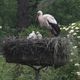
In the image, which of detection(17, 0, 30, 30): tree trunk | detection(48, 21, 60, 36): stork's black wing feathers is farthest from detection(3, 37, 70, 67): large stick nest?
detection(17, 0, 30, 30): tree trunk

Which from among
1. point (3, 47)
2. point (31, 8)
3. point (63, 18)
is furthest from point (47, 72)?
point (31, 8)

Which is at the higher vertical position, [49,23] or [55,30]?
[49,23]

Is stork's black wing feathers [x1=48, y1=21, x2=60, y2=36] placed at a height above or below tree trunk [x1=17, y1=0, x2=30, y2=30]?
→ below

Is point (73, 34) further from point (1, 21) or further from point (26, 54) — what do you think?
point (1, 21)

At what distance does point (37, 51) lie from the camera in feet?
22.1

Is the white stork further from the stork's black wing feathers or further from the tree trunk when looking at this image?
the tree trunk

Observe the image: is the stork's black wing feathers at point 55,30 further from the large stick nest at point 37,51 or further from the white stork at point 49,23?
the large stick nest at point 37,51

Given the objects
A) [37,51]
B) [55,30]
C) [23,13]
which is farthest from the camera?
[23,13]

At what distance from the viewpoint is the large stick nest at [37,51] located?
673 centimetres

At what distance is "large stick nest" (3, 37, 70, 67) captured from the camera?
673 cm

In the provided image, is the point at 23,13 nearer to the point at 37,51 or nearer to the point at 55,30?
the point at 55,30

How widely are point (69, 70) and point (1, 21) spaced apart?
51.1 ft

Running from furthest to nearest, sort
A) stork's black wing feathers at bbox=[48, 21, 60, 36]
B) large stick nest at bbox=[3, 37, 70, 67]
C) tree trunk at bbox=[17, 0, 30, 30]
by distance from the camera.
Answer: tree trunk at bbox=[17, 0, 30, 30], stork's black wing feathers at bbox=[48, 21, 60, 36], large stick nest at bbox=[3, 37, 70, 67]

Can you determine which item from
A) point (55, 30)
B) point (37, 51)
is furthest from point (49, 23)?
point (37, 51)
